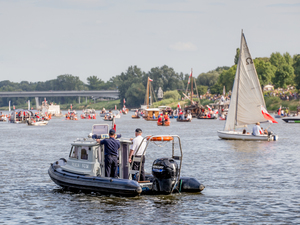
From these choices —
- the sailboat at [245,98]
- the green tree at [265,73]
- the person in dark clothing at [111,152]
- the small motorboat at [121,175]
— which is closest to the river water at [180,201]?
the small motorboat at [121,175]

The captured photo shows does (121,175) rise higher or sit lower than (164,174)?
lower

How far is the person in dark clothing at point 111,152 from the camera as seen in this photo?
75.2 feet

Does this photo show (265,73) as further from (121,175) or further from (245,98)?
(121,175)

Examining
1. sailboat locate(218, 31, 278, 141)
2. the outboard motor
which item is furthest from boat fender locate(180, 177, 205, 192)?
sailboat locate(218, 31, 278, 141)

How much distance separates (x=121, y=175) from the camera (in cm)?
2341

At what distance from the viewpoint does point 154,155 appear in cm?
4562

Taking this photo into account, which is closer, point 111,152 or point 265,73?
point 111,152

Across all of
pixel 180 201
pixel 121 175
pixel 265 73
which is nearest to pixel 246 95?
pixel 180 201

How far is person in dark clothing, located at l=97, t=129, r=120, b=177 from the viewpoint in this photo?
22.9 meters

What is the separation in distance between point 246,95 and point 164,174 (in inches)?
1539

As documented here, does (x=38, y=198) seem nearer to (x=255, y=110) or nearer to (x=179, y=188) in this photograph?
(x=179, y=188)

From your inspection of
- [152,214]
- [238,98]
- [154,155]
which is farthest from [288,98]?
[152,214]

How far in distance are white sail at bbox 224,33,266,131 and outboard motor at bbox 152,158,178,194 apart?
37689mm

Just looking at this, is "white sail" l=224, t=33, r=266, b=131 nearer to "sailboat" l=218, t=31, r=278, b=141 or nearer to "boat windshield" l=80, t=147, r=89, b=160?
"sailboat" l=218, t=31, r=278, b=141
